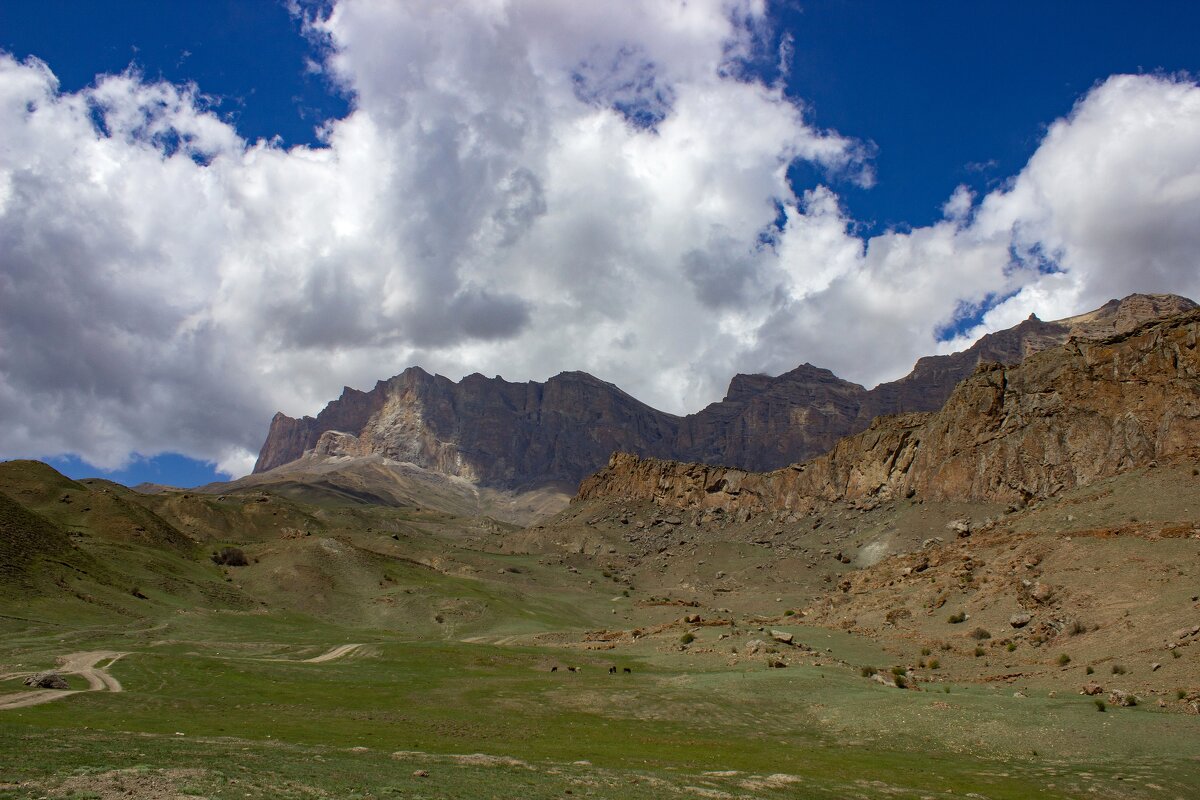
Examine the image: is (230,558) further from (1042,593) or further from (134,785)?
(134,785)

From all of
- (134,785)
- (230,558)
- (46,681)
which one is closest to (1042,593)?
(134,785)

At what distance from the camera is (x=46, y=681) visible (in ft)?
118

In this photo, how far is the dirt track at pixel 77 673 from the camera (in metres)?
32.2

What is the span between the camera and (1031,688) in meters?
44.5

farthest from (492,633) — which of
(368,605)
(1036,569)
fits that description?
(1036,569)

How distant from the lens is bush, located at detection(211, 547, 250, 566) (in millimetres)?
118250

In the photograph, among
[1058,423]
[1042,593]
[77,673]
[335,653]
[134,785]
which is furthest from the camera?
[1058,423]

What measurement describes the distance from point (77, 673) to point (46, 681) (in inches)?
209

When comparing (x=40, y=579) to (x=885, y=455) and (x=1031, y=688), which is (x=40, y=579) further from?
(x=885, y=455)

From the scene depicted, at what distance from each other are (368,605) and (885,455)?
119639mm

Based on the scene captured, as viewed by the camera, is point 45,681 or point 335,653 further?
point 335,653

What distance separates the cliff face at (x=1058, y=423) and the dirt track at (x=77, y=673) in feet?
341

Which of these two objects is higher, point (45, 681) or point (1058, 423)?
point (1058, 423)

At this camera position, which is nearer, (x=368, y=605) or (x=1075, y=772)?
(x=1075, y=772)
